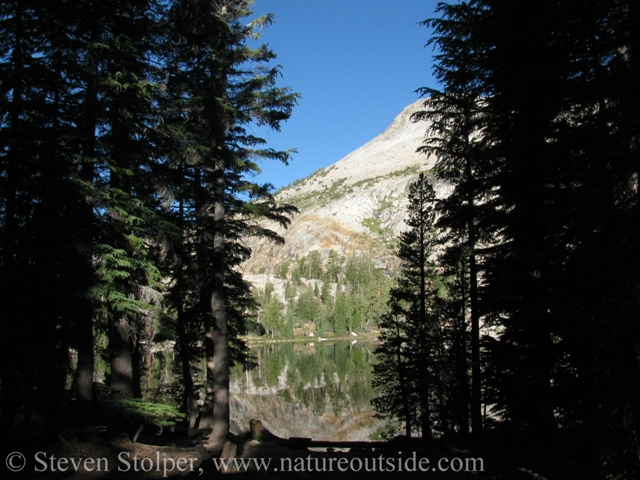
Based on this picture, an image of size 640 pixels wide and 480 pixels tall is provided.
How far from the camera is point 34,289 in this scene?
7883 mm

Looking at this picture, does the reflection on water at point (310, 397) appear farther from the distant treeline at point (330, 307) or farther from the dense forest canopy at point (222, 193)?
the distant treeline at point (330, 307)

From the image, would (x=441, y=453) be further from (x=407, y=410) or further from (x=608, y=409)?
(x=407, y=410)

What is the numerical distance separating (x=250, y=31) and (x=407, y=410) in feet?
55.6

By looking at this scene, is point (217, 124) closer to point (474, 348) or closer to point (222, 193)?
point (222, 193)

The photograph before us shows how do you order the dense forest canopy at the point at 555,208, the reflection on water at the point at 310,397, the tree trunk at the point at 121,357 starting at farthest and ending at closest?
the reflection on water at the point at 310,397, the tree trunk at the point at 121,357, the dense forest canopy at the point at 555,208

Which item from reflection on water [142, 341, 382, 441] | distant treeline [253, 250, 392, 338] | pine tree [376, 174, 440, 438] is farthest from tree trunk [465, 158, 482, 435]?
distant treeline [253, 250, 392, 338]

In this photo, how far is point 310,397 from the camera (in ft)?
134

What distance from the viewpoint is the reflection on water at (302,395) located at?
93.0 ft

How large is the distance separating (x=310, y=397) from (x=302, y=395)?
58.3 inches

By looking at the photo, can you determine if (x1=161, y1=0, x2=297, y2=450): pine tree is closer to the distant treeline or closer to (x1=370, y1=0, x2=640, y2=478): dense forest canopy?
(x1=370, y1=0, x2=640, y2=478): dense forest canopy

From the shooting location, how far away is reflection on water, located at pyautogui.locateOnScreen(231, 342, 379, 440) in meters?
29.8

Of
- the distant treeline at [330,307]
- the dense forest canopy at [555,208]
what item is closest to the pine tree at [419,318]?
the dense forest canopy at [555,208]

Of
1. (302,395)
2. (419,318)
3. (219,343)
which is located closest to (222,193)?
(219,343)

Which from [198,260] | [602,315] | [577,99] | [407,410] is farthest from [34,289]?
[407,410]
